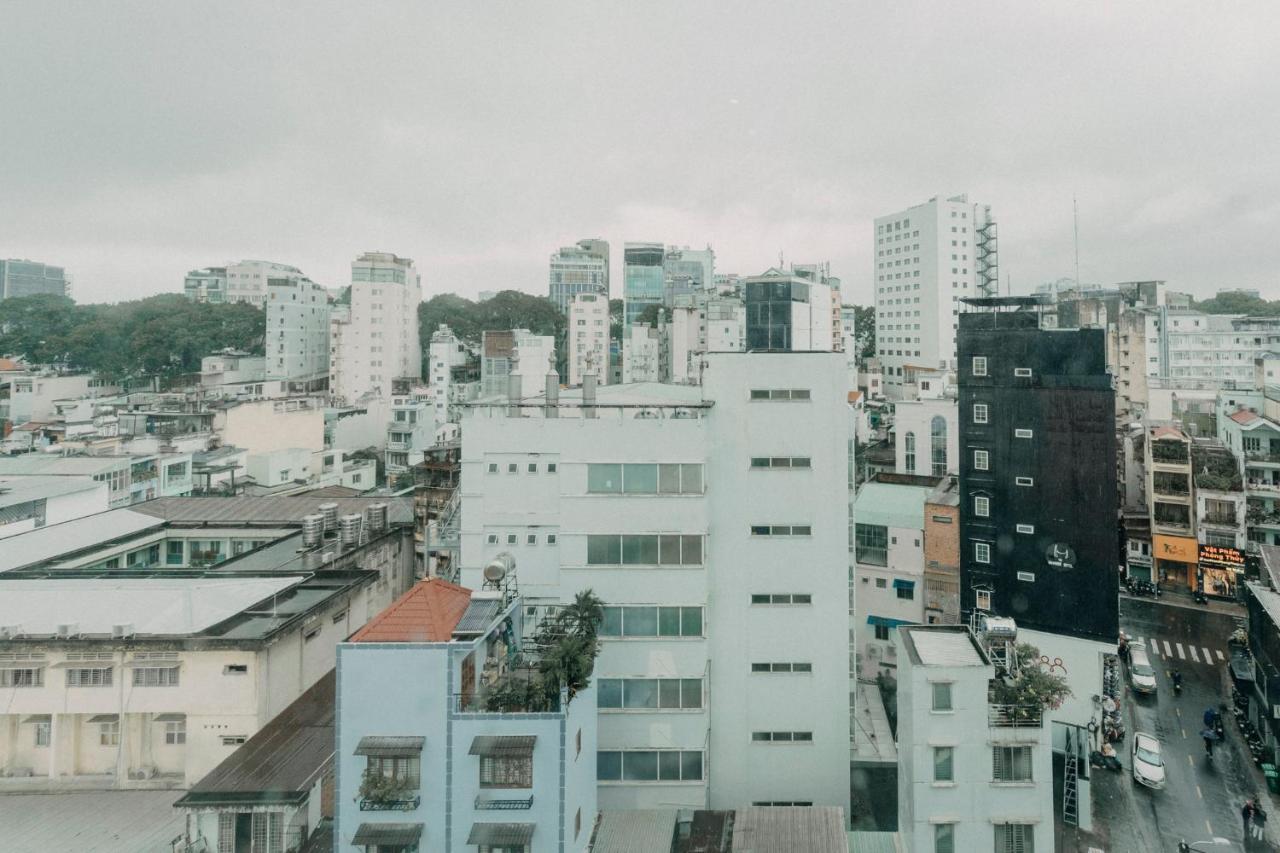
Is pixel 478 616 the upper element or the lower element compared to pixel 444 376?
lower

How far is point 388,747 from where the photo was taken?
450 inches

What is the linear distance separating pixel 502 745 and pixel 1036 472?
21.0 meters

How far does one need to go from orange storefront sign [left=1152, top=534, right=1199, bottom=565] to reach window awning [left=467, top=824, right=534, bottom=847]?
35.3 m

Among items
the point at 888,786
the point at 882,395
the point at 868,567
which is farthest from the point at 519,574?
the point at 882,395

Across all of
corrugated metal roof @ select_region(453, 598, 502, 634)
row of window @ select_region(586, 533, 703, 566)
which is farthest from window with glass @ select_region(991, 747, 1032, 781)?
corrugated metal roof @ select_region(453, 598, 502, 634)

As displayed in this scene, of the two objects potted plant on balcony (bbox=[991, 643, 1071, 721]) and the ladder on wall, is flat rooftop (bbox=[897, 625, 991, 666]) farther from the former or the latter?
the ladder on wall

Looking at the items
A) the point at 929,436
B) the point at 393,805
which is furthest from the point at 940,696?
the point at 929,436

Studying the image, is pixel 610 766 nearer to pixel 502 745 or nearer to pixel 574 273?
pixel 502 745

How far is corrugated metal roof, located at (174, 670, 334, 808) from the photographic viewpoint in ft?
42.9

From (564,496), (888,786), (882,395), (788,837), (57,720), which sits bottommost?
(888,786)

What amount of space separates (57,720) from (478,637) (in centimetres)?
1068

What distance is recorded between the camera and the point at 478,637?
12.5 meters

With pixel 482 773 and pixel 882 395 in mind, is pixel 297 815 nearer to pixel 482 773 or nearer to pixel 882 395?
pixel 482 773

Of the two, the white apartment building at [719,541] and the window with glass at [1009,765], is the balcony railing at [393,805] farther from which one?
the window with glass at [1009,765]
